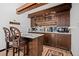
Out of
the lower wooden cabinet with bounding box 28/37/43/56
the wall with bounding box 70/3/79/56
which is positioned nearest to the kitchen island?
the lower wooden cabinet with bounding box 28/37/43/56

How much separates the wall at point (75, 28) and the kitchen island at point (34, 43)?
0.52m

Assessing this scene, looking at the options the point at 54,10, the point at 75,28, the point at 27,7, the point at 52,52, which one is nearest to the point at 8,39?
the point at 27,7

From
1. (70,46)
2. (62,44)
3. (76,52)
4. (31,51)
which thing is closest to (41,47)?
(31,51)

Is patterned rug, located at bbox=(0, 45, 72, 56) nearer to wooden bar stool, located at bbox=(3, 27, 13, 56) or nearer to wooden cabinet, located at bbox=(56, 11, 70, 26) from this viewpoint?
wooden bar stool, located at bbox=(3, 27, 13, 56)

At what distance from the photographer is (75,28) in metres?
1.62

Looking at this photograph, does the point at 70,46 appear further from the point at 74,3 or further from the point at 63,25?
the point at 74,3

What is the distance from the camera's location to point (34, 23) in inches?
65.5

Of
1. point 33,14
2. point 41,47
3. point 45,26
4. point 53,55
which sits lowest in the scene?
point 53,55

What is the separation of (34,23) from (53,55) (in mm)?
624

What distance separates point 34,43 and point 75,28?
28.3 inches

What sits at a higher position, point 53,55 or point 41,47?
point 41,47

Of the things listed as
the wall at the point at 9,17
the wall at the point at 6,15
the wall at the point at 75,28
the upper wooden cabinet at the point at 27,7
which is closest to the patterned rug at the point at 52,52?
the wall at the point at 75,28

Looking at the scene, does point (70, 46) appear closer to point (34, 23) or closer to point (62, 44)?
point (62, 44)

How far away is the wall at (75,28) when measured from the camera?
1608mm
